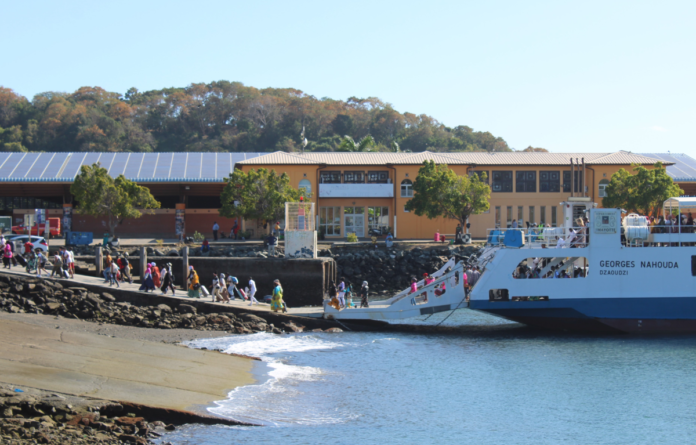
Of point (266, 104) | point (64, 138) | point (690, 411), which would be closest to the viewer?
point (690, 411)

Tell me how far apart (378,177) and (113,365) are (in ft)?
136

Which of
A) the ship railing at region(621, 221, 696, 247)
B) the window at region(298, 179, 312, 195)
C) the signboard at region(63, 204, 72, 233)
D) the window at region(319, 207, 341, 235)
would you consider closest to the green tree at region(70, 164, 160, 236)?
the signboard at region(63, 204, 72, 233)

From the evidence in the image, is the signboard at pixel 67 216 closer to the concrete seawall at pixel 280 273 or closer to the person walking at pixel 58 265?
the concrete seawall at pixel 280 273

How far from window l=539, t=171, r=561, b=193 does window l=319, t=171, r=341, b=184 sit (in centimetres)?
1805

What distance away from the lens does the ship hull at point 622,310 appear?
88.6 ft

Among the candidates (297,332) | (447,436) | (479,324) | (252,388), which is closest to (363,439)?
(447,436)

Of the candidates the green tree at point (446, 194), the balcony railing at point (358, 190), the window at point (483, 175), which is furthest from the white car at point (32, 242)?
the window at point (483, 175)

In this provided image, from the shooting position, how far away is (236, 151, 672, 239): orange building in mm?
57344

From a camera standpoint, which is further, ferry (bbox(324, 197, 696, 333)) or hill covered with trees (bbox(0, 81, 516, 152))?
hill covered with trees (bbox(0, 81, 516, 152))

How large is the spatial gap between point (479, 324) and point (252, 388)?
50.4 feet

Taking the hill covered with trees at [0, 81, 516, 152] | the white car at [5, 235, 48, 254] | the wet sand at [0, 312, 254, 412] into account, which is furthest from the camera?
the hill covered with trees at [0, 81, 516, 152]

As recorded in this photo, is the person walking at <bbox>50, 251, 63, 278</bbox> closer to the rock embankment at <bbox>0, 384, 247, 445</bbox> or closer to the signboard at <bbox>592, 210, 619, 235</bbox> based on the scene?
the rock embankment at <bbox>0, 384, 247, 445</bbox>

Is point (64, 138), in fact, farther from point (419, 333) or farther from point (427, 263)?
point (419, 333)

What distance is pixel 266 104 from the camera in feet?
371
